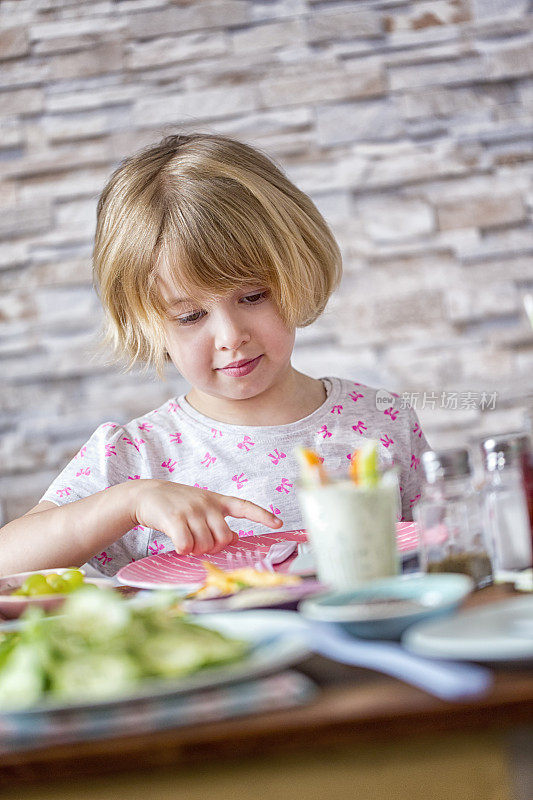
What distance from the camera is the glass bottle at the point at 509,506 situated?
755 mm

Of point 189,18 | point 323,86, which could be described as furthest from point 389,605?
point 189,18

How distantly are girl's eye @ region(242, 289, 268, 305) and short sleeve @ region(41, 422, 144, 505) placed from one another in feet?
1.12

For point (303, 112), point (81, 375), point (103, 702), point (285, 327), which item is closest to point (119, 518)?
point (285, 327)

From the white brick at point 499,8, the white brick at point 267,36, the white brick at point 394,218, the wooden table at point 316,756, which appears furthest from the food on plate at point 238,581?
the white brick at point 499,8

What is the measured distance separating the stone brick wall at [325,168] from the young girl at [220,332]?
78 centimetres

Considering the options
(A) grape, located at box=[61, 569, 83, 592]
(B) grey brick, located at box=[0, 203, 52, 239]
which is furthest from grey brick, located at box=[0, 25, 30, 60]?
(A) grape, located at box=[61, 569, 83, 592]

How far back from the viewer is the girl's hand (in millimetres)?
935

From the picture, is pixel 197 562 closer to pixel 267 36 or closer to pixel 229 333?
pixel 229 333

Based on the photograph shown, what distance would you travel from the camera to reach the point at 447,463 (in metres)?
0.73

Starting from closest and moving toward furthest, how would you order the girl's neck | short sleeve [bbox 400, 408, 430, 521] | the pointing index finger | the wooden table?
the wooden table → the pointing index finger → short sleeve [bbox 400, 408, 430, 521] → the girl's neck

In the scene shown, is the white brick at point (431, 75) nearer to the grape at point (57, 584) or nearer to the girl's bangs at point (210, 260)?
the girl's bangs at point (210, 260)

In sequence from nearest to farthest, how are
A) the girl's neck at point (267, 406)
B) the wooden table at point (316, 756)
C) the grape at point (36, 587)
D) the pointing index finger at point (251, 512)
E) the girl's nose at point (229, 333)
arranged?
the wooden table at point (316, 756)
the grape at point (36, 587)
the pointing index finger at point (251, 512)
the girl's nose at point (229, 333)
the girl's neck at point (267, 406)

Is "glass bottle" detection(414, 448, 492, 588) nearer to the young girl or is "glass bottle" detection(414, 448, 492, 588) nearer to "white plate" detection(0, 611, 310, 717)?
"white plate" detection(0, 611, 310, 717)

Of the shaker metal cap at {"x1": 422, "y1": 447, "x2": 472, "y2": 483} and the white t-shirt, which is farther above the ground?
the shaker metal cap at {"x1": 422, "y1": 447, "x2": 472, "y2": 483}
